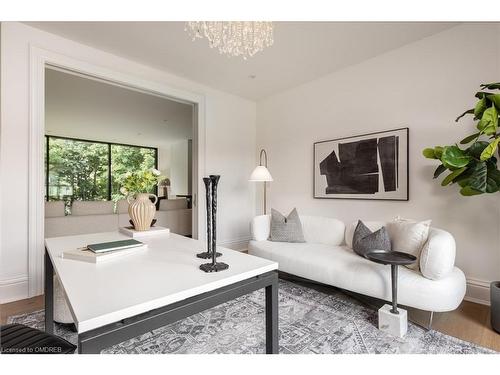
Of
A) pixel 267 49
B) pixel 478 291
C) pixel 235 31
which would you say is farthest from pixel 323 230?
pixel 235 31

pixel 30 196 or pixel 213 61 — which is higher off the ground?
pixel 213 61

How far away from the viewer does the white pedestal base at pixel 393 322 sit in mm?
1860

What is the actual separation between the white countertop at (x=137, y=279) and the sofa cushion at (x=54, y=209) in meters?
2.76

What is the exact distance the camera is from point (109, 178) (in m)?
8.43

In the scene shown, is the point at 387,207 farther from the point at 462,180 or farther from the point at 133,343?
the point at 133,343

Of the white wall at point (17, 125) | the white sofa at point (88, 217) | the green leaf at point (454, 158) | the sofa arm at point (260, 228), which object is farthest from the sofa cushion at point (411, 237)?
the white sofa at point (88, 217)

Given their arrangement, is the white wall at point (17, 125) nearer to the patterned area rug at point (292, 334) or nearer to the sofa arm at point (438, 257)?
the patterned area rug at point (292, 334)

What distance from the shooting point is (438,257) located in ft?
6.35

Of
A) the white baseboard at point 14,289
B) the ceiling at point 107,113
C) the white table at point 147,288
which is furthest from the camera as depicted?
the ceiling at point 107,113

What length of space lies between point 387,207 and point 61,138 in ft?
27.6

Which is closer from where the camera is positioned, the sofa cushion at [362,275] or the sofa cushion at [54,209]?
the sofa cushion at [362,275]

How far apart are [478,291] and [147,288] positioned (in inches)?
118

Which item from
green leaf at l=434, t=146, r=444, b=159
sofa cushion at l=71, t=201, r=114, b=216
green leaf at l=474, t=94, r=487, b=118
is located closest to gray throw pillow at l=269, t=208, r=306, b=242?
green leaf at l=434, t=146, r=444, b=159
